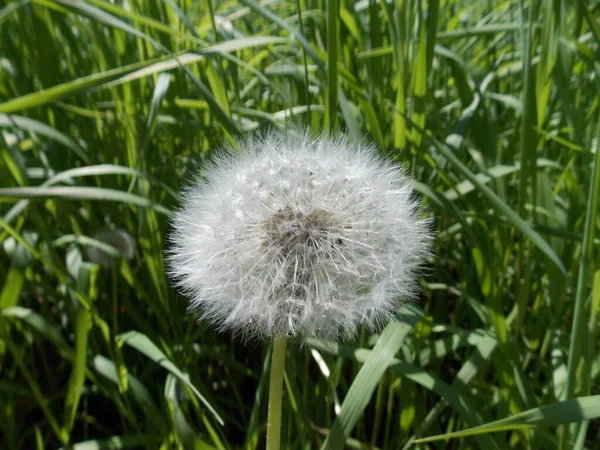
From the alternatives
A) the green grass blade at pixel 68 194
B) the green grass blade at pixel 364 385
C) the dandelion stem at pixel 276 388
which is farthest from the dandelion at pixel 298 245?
the green grass blade at pixel 68 194

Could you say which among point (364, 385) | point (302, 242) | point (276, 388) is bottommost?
point (364, 385)

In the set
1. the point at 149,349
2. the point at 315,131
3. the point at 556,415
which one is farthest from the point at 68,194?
the point at 556,415

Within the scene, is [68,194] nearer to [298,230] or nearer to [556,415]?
[298,230]

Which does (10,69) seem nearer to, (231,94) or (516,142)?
(231,94)

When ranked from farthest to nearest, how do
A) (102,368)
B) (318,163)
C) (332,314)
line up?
(102,368) < (318,163) < (332,314)

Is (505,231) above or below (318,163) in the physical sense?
below

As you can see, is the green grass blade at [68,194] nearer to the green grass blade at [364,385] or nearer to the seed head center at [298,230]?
the seed head center at [298,230]

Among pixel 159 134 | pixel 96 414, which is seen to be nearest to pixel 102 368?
pixel 96 414
